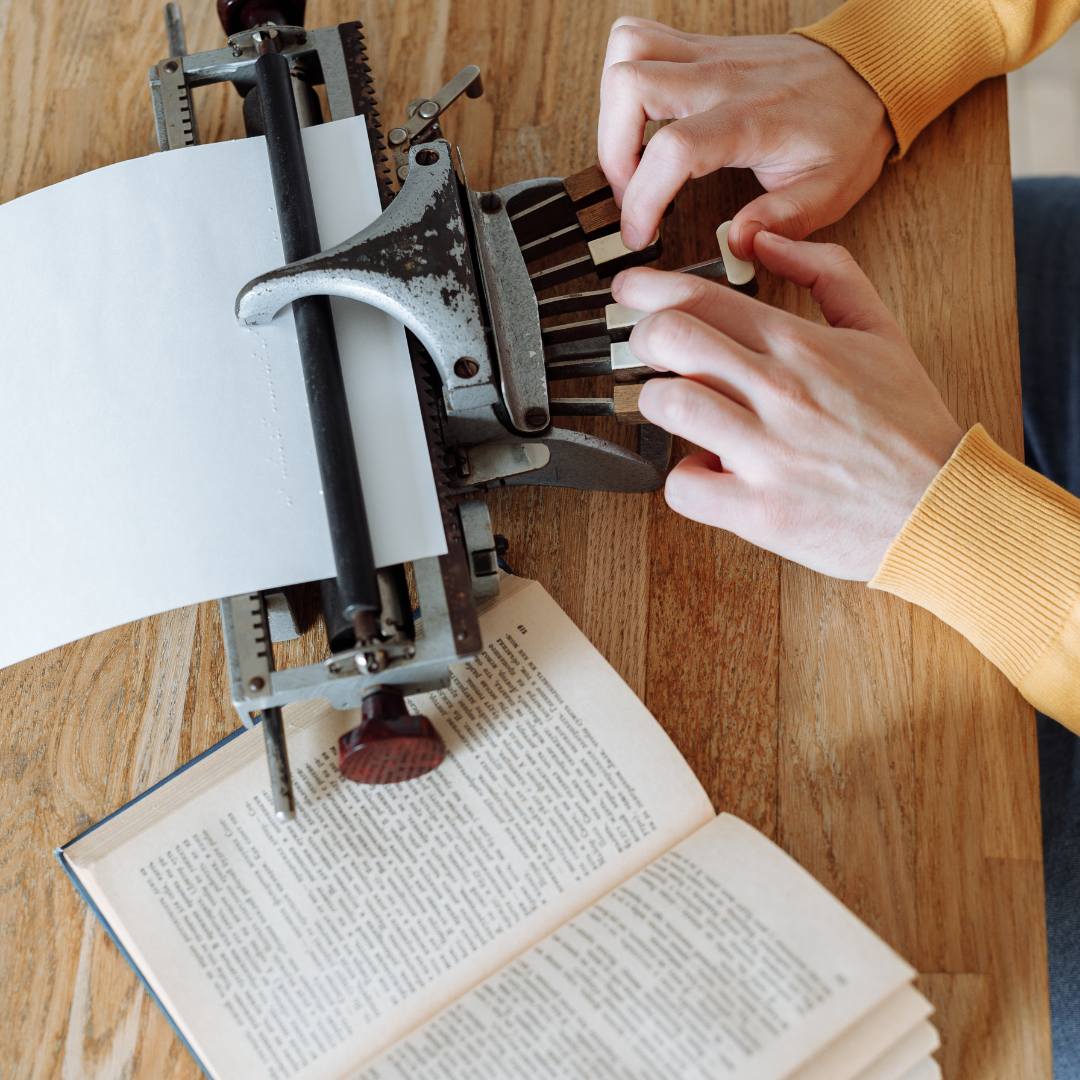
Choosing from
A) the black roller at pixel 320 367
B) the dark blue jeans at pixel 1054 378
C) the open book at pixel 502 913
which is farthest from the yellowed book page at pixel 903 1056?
the black roller at pixel 320 367

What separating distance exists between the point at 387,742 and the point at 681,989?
24 cm

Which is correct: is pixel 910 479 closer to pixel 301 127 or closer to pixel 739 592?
pixel 739 592

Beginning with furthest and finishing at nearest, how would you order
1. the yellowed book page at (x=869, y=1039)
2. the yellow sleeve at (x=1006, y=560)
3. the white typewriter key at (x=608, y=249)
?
the white typewriter key at (x=608, y=249) → the yellow sleeve at (x=1006, y=560) → the yellowed book page at (x=869, y=1039)

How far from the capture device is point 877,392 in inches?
26.5

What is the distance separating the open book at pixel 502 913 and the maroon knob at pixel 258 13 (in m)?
0.56

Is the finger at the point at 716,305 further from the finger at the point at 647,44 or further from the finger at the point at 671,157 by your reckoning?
the finger at the point at 647,44

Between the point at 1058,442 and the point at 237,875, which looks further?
the point at 1058,442

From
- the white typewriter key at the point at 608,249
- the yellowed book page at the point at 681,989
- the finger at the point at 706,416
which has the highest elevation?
the white typewriter key at the point at 608,249

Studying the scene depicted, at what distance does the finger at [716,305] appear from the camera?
2.17 ft

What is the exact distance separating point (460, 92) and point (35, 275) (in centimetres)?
37

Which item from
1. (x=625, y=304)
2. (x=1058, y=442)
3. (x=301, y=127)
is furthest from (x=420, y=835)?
(x=1058, y=442)

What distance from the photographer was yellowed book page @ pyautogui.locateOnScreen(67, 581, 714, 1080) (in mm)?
609

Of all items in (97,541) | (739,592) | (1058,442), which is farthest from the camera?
(1058,442)

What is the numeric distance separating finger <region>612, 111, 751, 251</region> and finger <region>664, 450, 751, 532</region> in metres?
0.20
